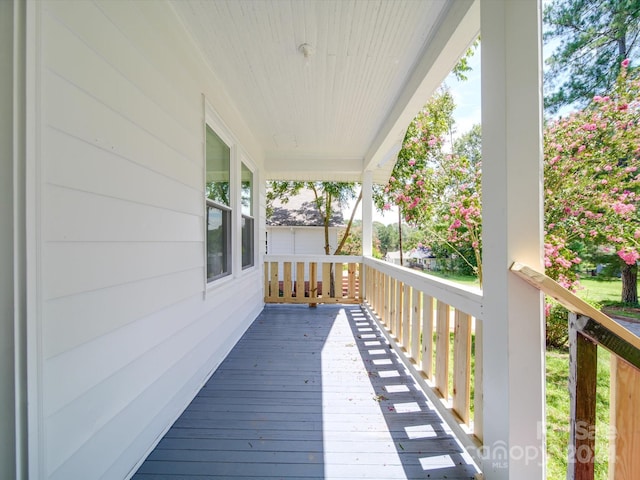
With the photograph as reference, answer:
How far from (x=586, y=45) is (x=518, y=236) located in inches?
39.0

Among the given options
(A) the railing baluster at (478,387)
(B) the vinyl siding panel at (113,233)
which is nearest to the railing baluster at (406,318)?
(A) the railing baluster at (478,387)

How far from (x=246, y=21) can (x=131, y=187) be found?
138 cm

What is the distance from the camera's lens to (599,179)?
59.0 inches

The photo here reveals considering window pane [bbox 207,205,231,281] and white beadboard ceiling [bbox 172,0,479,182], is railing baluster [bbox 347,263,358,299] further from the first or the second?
window pane [bbox 207,205,231,281]

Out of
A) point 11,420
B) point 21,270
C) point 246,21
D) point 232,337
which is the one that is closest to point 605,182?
point 246,21

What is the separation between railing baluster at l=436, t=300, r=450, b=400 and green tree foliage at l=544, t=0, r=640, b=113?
1388mm

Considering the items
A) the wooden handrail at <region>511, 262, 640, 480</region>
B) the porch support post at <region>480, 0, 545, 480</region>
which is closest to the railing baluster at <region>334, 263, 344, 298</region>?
the porch support post at <region>480, 0, 545, 480</region>

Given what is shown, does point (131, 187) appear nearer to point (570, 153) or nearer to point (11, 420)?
point (11, 420)

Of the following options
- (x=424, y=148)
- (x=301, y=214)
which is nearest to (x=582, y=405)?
(x=424, y=148)

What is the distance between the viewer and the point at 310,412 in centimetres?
201

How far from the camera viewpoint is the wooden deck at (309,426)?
1537 mm

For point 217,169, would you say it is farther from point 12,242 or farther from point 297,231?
point 297,231

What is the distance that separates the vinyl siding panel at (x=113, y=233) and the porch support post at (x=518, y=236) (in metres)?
1.76

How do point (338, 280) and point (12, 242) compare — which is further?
point (338, 280)
